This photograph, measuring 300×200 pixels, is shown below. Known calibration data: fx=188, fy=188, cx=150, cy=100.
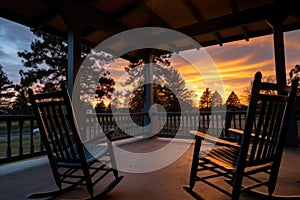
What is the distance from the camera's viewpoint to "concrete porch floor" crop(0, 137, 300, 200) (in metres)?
1.89

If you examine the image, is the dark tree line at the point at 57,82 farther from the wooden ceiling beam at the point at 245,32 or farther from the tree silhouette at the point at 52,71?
the wooden ceiling beam at the point at 245,32

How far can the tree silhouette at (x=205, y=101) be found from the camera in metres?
9.49

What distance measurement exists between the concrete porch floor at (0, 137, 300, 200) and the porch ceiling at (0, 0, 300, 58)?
2.50 metres

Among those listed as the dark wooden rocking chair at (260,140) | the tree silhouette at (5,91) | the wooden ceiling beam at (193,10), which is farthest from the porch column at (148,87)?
the tree silhouette at (5,91)

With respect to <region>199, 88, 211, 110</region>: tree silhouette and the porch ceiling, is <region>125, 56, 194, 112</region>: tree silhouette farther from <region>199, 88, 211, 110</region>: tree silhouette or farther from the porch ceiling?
the porch ceiling

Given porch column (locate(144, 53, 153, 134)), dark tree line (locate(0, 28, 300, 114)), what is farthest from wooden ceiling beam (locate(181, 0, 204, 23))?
dark tree line (locate(0, 28, 300, 114))

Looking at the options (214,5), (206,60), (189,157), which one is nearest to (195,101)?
(206,60)

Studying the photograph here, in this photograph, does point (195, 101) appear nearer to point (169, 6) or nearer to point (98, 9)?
point (169, 6)

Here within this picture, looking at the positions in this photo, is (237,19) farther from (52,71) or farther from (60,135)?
(52,71)

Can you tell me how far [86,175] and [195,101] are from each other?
10774 mm

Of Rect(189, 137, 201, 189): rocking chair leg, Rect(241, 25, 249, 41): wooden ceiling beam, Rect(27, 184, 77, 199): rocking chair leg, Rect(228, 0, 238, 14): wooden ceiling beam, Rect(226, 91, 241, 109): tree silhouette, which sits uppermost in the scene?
Rect(228, 0, 238, 14): wooden ceiling beam

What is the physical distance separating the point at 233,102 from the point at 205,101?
2471mm

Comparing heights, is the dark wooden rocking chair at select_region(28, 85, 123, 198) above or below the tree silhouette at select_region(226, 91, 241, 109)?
below

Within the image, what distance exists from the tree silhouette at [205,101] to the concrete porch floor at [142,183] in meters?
6.50
